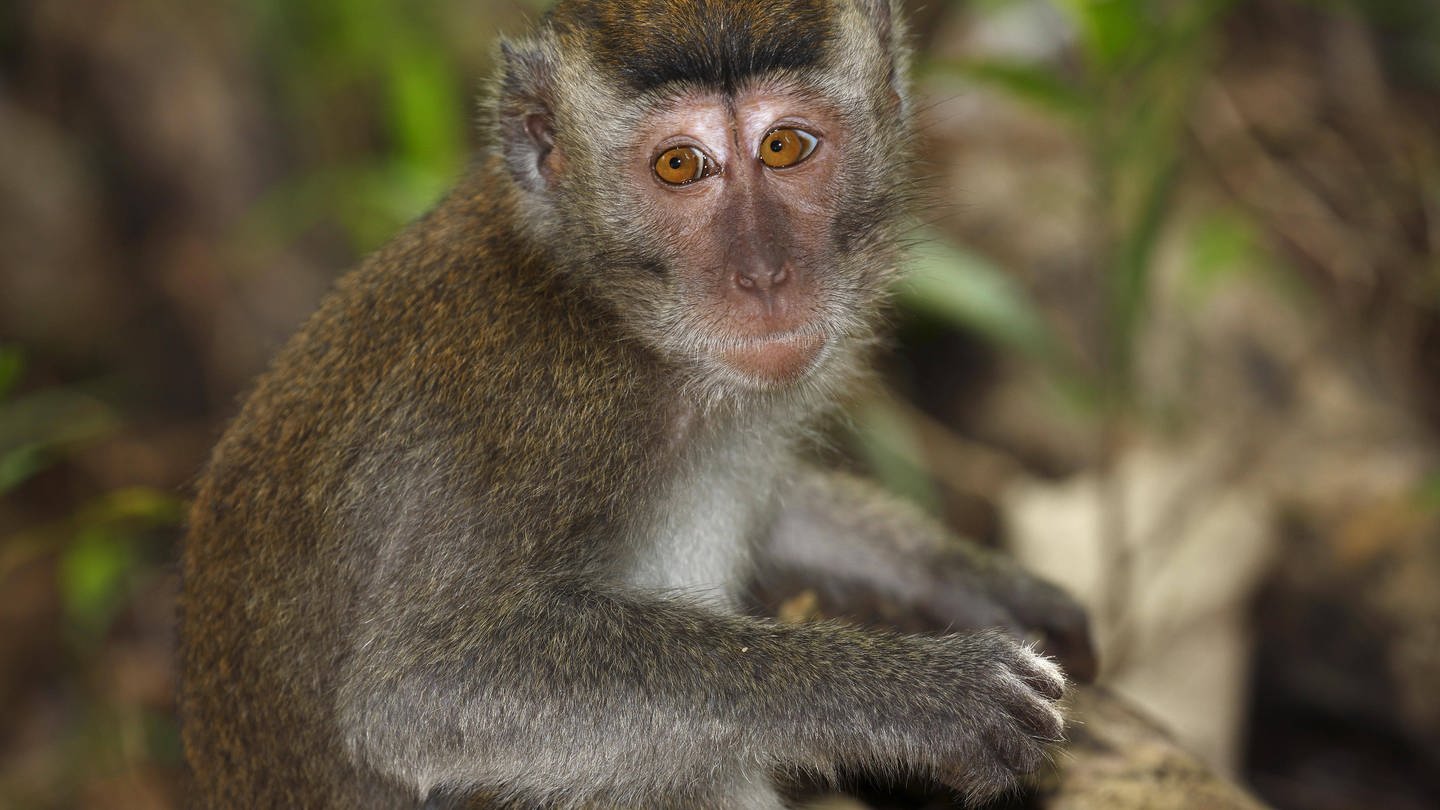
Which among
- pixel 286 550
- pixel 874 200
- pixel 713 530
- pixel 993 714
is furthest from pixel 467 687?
pixel 874 200

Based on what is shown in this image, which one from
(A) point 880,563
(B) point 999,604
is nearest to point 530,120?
(A) point 880,563

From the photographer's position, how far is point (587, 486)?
14.5 ft

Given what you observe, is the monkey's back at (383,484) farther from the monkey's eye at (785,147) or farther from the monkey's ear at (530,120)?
the monkey's eye at (785,147)

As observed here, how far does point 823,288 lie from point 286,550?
6.04 ft

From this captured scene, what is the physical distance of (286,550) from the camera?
4.43 metres

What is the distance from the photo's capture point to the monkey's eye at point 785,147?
4.41 m

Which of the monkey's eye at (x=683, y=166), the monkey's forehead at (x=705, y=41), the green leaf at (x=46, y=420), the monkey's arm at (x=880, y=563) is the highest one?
the monkey's forehead at (x=705, y=41)

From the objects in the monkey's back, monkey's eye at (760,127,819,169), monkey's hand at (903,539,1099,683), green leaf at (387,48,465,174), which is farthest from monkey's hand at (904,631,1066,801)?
green leaf at (387,48,465,174)

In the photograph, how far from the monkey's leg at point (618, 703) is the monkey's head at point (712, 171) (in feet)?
3.00

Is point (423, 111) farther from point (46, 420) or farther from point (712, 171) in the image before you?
point (712, 171)

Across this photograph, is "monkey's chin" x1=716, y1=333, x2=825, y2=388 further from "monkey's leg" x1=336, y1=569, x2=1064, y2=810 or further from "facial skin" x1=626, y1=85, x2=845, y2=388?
"monkey's leg" x1=336, y1=569, x2=1064, y2=810

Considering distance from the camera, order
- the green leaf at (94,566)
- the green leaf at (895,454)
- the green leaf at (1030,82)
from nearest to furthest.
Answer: the green leaf at (1030,82)
the green leaf at (94,566)
the green leaf at (895,454)

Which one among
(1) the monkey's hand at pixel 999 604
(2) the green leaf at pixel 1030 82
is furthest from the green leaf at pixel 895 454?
(2) the green leaf at pixel 1030 82

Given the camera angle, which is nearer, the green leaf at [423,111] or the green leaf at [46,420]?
the green leaf at [46,420]
